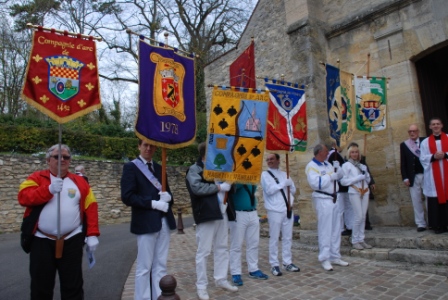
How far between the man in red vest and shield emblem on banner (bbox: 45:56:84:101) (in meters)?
5.84

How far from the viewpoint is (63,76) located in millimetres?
3686

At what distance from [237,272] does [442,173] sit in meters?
4.03

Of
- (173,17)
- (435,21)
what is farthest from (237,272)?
(173,17)

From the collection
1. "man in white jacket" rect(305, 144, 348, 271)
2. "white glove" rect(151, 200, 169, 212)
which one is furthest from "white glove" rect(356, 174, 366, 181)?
"white glove" rect(151, 200, 169, 212)

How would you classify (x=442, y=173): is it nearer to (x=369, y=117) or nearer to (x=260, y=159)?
(x=369, y=117)

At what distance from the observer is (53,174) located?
11.0 feet

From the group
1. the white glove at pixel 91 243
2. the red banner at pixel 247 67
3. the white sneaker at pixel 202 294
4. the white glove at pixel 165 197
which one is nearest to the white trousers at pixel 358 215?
the white sneaker at pixel 202 294

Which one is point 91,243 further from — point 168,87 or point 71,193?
point 168,87

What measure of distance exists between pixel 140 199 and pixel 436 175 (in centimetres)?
517

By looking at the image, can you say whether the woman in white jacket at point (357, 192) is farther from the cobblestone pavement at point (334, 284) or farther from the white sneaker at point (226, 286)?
the white sneaker at point (226, 286)

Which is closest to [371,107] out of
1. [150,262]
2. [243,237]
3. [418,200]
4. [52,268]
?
[418,200]

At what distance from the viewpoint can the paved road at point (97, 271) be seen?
4.61m

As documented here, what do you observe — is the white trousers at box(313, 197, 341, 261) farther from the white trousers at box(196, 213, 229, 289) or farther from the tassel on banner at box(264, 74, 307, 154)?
the white trousers at box(196, 213, 229, 289)

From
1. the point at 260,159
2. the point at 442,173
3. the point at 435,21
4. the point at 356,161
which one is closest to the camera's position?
the point at 260,159
